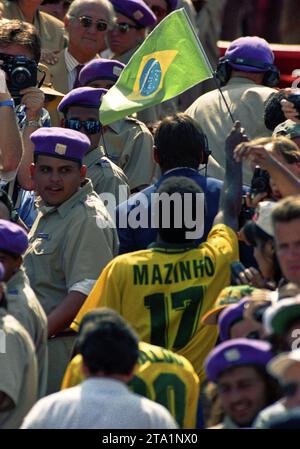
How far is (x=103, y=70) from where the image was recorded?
11711mm

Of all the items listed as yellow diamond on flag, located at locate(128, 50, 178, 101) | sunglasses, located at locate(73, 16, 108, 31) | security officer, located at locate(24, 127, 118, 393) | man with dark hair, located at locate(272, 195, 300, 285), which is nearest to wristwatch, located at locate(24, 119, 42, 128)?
yellow diamond on flag, located at locate(128, 50, 178, 101)

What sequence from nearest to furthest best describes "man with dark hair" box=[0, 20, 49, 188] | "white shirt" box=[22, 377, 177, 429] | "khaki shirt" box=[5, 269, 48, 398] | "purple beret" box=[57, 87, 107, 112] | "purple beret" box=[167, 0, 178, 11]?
"white shirt" box=[22, 377, 177, 429] → "khaki shirt" box=[5, 269, 48, 398] → "purple beret" box=[57, 87, 107, 112] → "man with dark hair" box=[0, 20, 49, 188] → "purple beret" box=[167, 0, 178, 11]

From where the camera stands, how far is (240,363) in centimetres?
723

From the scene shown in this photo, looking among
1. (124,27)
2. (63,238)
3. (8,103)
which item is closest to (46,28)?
(124,27)

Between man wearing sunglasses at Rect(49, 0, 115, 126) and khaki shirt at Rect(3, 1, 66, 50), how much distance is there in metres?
0.42

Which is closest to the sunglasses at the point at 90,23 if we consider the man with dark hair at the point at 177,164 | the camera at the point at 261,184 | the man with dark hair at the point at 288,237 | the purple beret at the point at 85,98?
the purple beret at the point at 85,98

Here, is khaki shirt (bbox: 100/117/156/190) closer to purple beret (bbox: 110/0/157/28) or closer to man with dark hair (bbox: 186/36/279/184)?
man with dark hair (bbox: 186/36/279/184)

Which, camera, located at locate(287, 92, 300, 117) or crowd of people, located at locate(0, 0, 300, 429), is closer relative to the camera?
crowd of people, located at locate(0, 0, 300, 429)

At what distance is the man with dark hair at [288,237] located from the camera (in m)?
7.95

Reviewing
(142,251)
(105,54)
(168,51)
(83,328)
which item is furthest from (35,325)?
(105,54)

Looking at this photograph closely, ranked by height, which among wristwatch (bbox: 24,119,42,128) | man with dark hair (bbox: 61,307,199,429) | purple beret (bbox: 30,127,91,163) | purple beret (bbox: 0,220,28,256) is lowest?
wristwatch (bbox: 24,119,42,128)

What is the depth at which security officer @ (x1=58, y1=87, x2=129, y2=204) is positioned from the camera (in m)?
10.6

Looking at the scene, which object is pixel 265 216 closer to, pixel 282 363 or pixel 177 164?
pixel 177 164

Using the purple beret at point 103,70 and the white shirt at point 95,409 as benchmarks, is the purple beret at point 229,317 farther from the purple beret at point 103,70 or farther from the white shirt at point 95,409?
the purple beret at point 103,70
